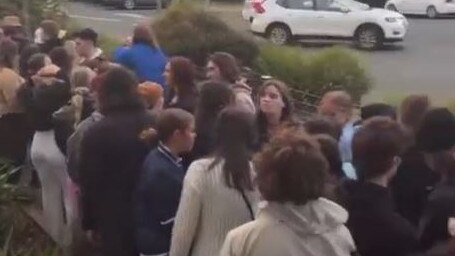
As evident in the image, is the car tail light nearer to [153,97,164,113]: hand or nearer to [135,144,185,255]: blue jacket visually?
[153,97,164,113]: hand

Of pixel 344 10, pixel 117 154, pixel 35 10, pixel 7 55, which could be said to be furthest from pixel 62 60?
pixel 344 10

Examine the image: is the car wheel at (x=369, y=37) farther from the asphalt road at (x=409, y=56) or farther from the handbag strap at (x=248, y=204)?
the handbag strap at (x=248, y=204)

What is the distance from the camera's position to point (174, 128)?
6.86m

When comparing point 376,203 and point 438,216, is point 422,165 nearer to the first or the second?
point 438,216

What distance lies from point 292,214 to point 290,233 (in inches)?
3.3

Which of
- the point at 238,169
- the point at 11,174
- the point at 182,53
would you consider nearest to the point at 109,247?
the point at 238,169

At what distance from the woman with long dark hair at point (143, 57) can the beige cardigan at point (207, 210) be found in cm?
529

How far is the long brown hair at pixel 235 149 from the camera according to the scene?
6309 mm

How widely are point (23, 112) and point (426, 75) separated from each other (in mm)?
16261

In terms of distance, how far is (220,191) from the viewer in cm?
632

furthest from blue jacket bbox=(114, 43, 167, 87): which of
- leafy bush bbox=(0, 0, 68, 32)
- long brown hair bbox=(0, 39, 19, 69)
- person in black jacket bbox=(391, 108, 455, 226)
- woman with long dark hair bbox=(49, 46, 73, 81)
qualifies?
leafy bush bbox=(0, 0, 68, 32)

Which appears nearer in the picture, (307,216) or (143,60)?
(307,216)

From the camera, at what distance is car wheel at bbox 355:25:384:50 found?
99.0 ft

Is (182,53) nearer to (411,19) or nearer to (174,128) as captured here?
(174,128)
